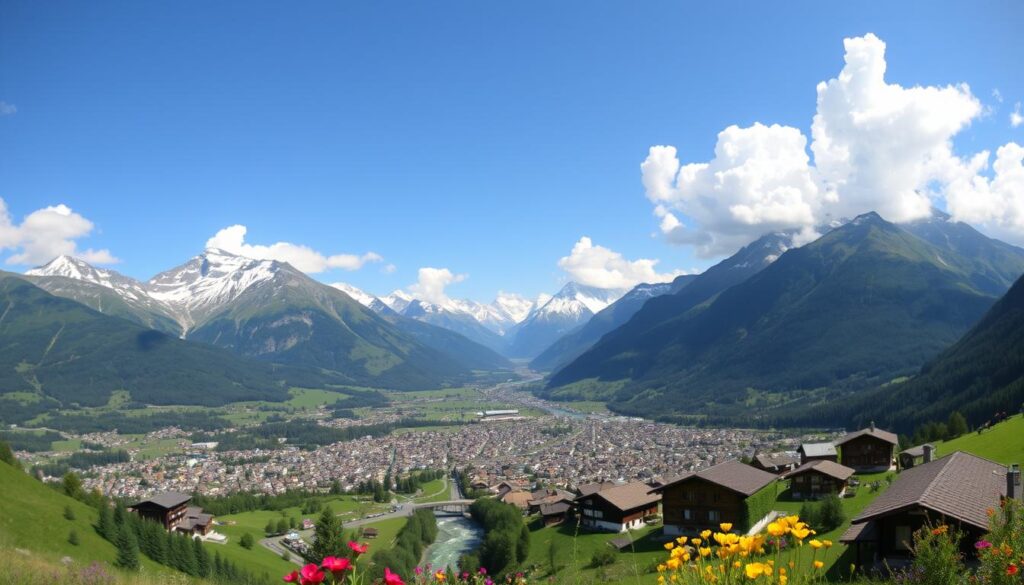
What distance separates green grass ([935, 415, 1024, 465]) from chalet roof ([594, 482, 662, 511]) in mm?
21281

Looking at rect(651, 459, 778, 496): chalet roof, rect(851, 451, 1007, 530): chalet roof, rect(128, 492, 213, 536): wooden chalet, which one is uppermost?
rect(851, 451, 1007, 530): chalet roof

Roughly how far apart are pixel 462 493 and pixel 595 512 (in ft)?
181

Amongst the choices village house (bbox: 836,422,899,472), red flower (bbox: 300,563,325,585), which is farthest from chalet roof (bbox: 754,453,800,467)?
red flower (bbox: 300,563,325,585)

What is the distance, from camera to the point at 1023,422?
46188mm

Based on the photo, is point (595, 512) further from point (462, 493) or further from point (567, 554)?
point (462, 493)

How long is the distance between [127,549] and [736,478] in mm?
40356

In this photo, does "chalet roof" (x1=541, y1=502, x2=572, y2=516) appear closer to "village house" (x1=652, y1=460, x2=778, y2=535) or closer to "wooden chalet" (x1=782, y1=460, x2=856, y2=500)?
"village house" (x1=652, y1=460, x2=778, y2=535)

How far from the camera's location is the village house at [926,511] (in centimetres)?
1688

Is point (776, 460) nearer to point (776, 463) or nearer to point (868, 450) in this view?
point (776, 463)

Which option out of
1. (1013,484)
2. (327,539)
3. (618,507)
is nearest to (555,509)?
(618,507)

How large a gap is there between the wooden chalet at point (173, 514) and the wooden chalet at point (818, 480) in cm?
5607

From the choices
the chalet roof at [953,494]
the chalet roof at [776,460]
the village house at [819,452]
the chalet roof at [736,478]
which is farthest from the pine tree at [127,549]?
the village house at [819,452]

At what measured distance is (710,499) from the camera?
39500 millimetres

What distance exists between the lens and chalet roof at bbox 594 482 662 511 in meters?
A: 48.7
